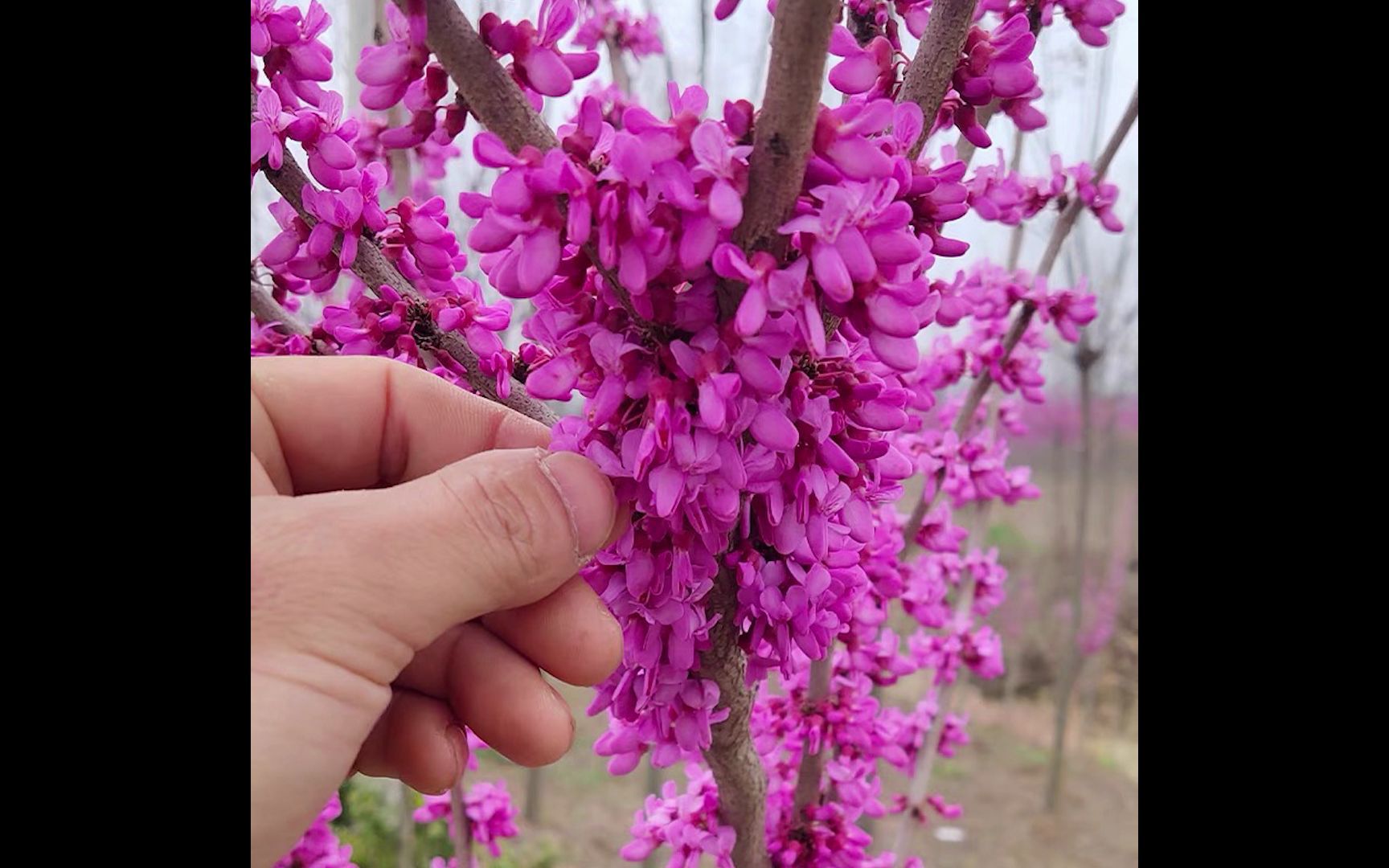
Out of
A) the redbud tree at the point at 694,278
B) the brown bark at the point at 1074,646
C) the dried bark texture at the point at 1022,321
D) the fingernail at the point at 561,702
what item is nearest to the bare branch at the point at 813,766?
the redbud tree at the point at 694,278

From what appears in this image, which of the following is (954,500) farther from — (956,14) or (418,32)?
(418,32)

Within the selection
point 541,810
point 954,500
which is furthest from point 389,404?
point 541,810

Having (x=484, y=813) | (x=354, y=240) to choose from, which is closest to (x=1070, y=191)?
(x=354, y=240)

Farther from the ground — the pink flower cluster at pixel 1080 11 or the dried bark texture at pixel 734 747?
the pink flower cluster at pixel 1080 11

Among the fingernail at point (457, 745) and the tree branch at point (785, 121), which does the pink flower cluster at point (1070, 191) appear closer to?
the tree branch at point (785, 121)

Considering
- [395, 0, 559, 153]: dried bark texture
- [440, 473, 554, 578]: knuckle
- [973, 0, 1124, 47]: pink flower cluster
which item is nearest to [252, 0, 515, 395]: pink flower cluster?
[395, 0, 559, 153]: dried bark texture

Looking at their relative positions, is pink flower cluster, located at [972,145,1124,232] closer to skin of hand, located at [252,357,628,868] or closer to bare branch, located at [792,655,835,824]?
bare branch, located at [792,655,835,824]
